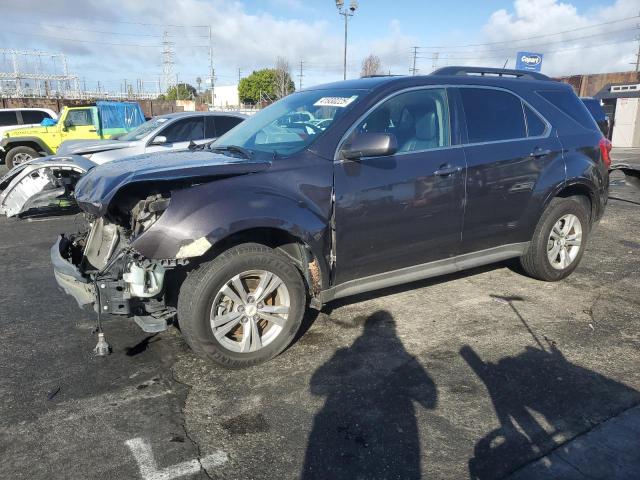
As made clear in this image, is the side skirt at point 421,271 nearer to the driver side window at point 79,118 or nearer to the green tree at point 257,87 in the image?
the driver side window at point 79,118

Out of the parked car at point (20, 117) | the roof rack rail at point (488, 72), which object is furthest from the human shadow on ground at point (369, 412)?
the parked car at point (20, 117)

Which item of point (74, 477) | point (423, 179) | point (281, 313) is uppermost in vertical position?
point (423, 179)

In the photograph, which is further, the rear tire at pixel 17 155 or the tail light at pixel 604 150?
the rear tire at pixel 17 155

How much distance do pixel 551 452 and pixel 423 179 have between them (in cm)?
206

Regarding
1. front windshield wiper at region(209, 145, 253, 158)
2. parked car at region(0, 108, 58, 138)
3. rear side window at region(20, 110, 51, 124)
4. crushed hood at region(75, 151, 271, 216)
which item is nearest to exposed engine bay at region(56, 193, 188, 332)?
crushed hood at region(75, 151, 271, 216)

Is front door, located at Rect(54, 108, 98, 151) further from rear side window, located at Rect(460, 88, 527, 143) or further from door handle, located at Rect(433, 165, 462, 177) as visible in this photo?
door handle, located at Rect(433, 165, 462, 177)

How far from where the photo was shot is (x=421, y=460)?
2.53 metres

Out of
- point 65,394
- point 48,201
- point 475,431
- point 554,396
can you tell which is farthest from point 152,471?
point 48,201

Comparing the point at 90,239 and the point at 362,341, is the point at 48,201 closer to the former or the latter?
the point at 90,239

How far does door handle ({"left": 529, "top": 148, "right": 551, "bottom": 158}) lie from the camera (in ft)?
14.7

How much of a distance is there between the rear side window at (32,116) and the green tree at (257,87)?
51.4m

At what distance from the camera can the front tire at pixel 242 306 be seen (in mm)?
3172

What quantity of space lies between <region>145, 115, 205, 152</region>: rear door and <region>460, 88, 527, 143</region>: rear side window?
5.97 metres

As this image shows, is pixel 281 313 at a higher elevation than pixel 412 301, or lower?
higher
